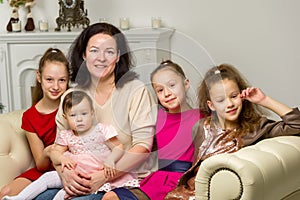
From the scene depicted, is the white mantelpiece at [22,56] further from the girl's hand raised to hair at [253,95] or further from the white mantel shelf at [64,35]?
the girl's hand raised to hair at [253,95]

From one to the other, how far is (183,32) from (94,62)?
137cm

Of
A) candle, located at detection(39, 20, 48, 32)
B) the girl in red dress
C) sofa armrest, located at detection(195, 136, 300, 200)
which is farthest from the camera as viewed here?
candle, located at detection(39, 20, 48, 32)

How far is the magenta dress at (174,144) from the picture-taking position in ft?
8.59

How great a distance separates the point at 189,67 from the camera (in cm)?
266

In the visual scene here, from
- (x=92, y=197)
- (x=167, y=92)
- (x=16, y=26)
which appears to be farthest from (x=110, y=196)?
(x=16, y=26)

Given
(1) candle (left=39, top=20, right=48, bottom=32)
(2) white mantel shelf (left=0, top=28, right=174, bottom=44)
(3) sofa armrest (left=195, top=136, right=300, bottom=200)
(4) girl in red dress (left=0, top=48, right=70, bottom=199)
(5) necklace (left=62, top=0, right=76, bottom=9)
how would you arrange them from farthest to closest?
(1) candle (left=39, top=20, right=48, bottom=32) < (5) necklace (left=62, top=0, right=76, bottom=9) < (2) white mantel shelf (left=0, top=28, right=174, bottom=44) < (4) girl in red dress (left=0, top=48, right=70, bottom=199) < (3) sofa armrest (left=195, top=136, right=300, bottom=200)

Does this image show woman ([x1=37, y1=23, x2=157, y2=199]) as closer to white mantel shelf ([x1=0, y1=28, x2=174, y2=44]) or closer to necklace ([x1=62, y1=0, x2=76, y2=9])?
white mantel shelf ([x1=0, y1=28, x2=174, y2=44])

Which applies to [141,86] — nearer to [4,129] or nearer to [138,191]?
[138,191]

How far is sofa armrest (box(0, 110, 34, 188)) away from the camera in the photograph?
2.87 m

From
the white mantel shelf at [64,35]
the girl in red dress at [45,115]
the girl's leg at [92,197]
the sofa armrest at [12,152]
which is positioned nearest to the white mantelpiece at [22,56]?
the white mantel shelf at [64,35]

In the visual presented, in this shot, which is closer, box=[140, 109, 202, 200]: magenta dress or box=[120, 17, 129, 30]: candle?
box=[140, 109, 202, 200]: magenta dress

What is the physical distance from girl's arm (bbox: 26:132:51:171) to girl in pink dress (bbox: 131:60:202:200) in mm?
503

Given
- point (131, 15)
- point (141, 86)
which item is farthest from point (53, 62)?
point (131, 15)

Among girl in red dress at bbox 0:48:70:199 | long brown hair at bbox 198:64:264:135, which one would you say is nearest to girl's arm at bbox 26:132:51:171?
girl in red dress at bbox 0:48:70:199
